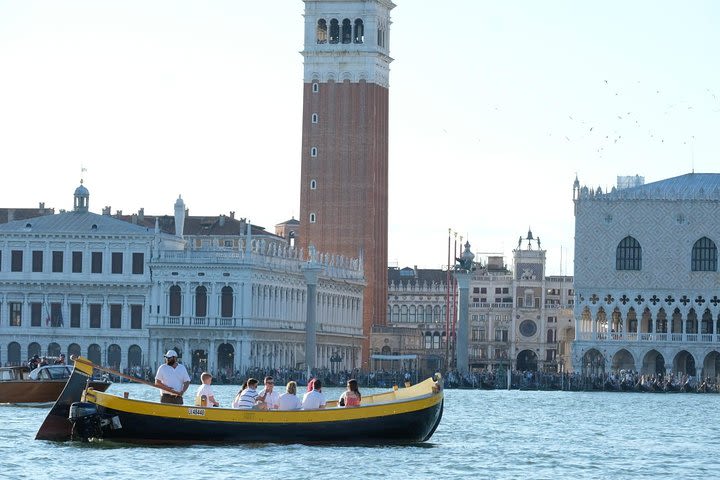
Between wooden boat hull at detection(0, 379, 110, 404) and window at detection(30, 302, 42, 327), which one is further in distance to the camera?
window at detection(30, 302, 42, 327)

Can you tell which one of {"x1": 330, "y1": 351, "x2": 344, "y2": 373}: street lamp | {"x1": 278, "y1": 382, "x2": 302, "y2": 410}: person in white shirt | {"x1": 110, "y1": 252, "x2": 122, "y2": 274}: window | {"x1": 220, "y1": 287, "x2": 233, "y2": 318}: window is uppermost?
{"x1": 110, "y1": 252, "x2": 122, "y2": 274}: window

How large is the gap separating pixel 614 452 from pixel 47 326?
70.6 meters

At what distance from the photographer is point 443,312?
181m

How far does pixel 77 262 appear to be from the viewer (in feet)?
395

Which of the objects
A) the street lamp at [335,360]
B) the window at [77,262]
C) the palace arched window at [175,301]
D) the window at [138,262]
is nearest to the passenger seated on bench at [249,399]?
the palace arched window at [175,301]

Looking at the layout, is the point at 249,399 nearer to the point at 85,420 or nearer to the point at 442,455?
the point at 85,420

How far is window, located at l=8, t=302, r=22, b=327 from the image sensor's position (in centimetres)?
12038

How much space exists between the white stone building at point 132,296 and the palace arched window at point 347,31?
783 inches

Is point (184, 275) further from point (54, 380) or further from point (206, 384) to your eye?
point (206, 384)

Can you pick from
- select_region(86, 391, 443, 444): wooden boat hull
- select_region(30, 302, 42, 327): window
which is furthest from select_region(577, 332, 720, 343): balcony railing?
select_region(86, 391, 443, 444): wooden boat hull

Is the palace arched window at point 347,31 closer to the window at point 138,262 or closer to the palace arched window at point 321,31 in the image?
the palace arched window at point 321,31

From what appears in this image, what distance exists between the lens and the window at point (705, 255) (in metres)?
120

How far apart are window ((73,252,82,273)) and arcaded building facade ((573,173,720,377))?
91.4 ft

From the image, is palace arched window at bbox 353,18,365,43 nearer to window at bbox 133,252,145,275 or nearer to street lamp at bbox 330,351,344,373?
street lamp at bbox 330,351,344,373
